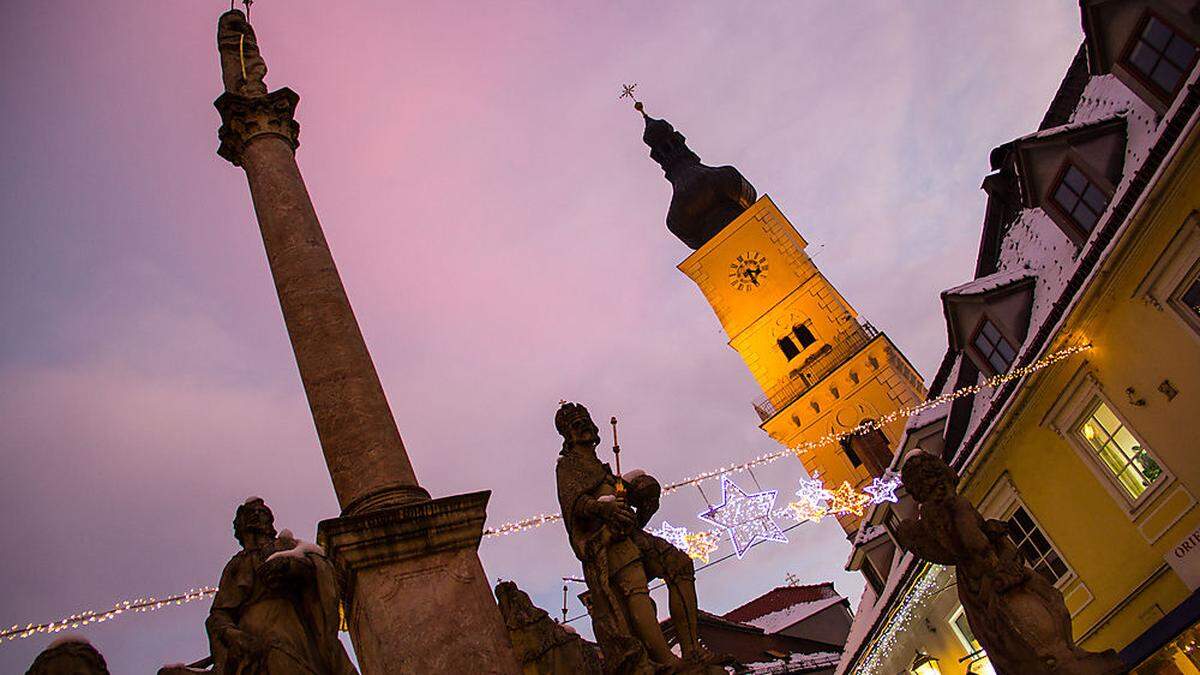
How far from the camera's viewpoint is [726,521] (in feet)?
67.3

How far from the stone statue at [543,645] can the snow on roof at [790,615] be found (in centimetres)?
3028

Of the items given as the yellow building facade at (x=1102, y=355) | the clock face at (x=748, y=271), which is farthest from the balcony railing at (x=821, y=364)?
the yellow building facade at (x=1102, y=355)

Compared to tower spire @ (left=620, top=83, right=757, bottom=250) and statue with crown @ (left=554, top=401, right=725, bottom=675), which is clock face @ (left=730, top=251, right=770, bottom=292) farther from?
statue with crown @ (left=554, top=401, right=725, bottom=675)

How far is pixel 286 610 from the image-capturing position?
17.0ft

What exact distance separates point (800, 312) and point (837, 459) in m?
9.47

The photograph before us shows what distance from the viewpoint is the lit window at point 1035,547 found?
52.6ft

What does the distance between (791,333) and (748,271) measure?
4.86 metres

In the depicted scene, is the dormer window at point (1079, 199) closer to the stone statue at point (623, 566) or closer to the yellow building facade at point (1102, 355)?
the yellow building facade at point (1102, 355)

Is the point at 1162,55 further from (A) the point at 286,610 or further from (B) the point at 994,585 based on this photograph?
(A) the point at 286,610

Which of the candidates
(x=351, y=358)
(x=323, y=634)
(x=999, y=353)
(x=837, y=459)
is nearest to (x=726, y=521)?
(x=999, y=353)

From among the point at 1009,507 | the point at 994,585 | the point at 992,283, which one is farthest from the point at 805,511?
the point at 994,585

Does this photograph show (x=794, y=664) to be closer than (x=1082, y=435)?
No

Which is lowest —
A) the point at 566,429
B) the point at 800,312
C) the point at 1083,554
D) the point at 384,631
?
the point at 1083,554

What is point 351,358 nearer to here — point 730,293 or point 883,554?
point 883,554
